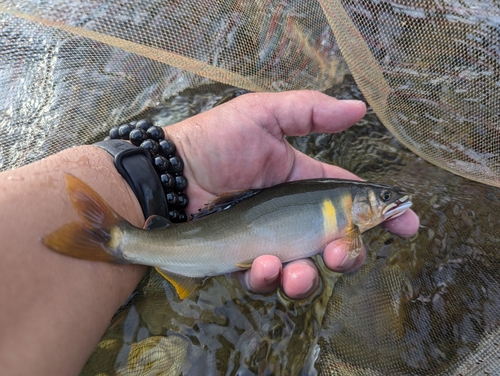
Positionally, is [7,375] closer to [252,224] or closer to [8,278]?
[8,278]

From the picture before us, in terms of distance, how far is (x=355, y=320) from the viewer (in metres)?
2.99

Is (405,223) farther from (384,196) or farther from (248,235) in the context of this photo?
(248,235)

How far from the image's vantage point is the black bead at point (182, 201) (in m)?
2.94

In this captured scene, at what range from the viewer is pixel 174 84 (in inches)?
159

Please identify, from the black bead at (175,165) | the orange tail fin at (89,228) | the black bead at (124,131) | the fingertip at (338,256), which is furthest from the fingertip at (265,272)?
the black bead at (124,131)

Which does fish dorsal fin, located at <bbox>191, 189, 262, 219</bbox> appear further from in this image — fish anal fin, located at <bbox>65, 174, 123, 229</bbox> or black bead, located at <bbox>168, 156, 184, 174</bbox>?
fish anal fin, located at <bbox>65, 174, 123, 229</bbox>

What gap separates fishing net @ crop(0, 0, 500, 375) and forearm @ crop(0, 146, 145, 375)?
0.53m

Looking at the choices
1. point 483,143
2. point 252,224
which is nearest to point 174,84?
point 252,224

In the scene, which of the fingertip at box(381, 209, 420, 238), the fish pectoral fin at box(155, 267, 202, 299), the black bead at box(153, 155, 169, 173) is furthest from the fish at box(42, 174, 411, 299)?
the black bead at box(153, 155, 169, 173)

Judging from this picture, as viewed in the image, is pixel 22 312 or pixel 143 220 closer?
pixel 22 312

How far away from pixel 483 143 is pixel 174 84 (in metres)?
2.81

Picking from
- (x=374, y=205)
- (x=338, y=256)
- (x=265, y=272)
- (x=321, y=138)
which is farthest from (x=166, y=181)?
(x=321, y=138)

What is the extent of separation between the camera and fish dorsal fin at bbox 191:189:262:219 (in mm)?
2723

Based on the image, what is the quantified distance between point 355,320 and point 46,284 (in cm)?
205
